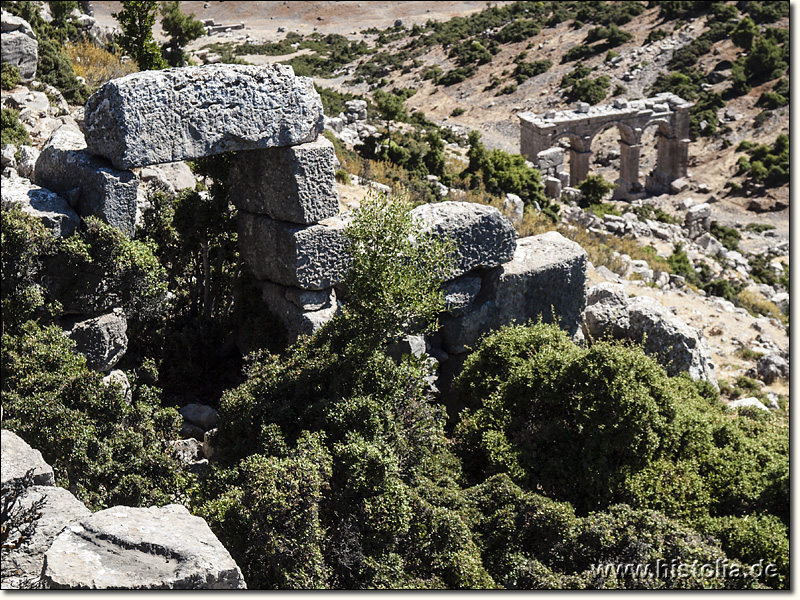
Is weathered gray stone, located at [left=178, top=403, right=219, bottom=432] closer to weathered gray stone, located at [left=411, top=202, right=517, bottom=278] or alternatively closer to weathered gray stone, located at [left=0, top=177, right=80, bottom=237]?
weathered gray stone, located at [left=0, top=177, right=80, bottom=237]

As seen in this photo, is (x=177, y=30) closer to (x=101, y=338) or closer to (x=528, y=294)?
(x=528, y=294)

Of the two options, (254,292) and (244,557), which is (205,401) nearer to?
(254,292)

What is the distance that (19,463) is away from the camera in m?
7.60

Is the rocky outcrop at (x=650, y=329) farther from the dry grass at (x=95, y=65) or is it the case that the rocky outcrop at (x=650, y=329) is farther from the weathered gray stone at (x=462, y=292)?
the dry grass at (x=95, y=65)

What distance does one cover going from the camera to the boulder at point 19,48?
61.4 feet

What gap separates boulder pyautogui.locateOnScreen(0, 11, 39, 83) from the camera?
1872 cm

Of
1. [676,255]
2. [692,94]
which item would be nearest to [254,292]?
[676,255]

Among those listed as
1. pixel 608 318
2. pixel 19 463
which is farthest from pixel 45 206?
pixel 608 318

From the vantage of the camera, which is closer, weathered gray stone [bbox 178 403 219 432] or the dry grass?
weathered gray stone [bbox 178 403 219 432]

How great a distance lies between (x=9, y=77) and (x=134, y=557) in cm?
1482

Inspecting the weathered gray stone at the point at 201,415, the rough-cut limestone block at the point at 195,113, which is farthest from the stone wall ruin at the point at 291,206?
the weathered gray stone at the point at 201,415

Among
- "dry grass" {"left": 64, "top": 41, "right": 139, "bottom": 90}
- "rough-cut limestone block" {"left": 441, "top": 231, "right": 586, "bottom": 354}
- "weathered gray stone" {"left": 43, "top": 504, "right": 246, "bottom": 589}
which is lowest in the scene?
"rough-cut limestone block" {"left": 441, "top": 231, "right": 586, "bottom": 354}

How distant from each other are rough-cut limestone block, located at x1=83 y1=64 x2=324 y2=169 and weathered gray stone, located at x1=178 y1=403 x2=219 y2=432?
3.52 metres

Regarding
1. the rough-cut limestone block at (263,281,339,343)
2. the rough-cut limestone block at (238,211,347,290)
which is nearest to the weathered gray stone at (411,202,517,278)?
the rough-cut limestone block at (238,211,347,290)
